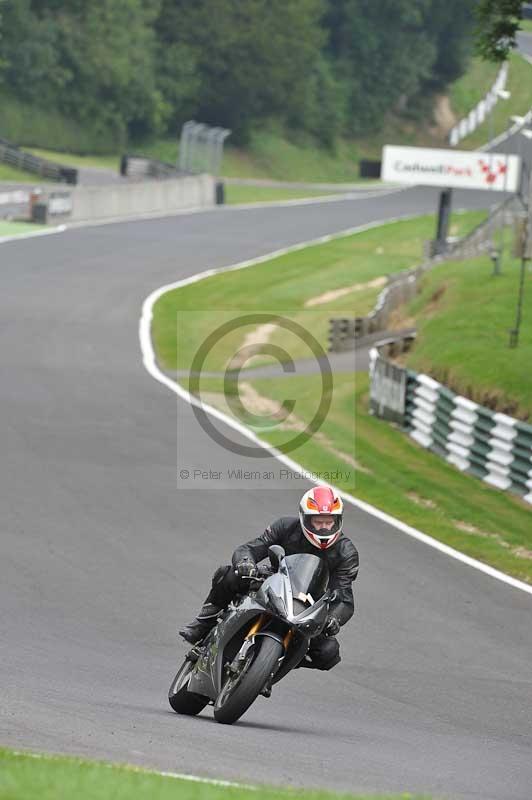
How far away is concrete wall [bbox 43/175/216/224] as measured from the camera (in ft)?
186

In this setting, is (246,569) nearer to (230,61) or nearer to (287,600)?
(287,600)

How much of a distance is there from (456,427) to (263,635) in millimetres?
14350

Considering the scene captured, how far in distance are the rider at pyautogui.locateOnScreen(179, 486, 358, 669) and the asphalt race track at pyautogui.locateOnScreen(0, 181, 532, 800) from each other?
607 mm

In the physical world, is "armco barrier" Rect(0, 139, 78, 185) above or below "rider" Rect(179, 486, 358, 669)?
below

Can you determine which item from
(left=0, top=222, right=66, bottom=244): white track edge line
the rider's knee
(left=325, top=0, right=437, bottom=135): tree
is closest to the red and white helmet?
the rider's knee

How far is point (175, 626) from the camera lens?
14125mm

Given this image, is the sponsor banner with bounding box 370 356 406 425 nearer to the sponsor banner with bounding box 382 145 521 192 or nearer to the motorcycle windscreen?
the motorcycle windscreen

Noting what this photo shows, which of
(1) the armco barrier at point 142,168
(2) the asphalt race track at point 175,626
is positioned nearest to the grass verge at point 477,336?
(2) the asphalt race track at point 175,626

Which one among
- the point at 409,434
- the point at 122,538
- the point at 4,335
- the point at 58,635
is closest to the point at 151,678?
the point at 58,635

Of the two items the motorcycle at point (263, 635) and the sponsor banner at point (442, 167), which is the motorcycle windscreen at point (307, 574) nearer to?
the motorcycle at point (263, 635)

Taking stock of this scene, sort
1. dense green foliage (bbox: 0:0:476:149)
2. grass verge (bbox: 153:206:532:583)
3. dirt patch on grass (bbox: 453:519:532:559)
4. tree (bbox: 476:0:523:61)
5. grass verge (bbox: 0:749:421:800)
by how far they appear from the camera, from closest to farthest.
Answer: grass verge (bbox: 0:749:421:800) < dirt patch on grass (bbox: 453:519:532:559) < grass verge (bbox: 153:206:532:583) < tree (bbox: 476:0:523:61) < dense green foliage (bbox: 0:0:476:149)

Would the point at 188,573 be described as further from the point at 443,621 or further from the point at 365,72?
the point at 365,72

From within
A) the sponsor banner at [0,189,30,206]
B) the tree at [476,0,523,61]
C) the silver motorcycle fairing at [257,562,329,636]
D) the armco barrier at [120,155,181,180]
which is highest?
the tree at [476,0,523,61]

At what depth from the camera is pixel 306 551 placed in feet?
34.9
